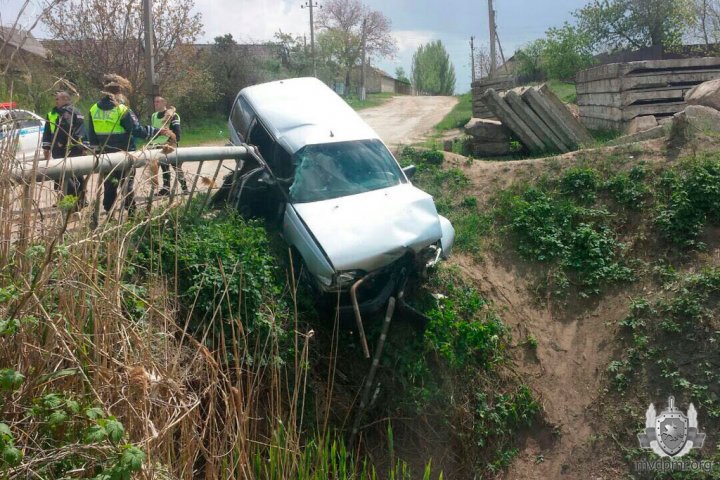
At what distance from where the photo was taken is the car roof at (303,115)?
7.84m

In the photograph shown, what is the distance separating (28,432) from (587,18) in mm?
21417

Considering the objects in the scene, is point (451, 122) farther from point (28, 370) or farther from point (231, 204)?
point (28, 370)

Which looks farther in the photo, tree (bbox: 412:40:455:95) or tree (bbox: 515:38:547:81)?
tree (bbox: 412:40:455:95)

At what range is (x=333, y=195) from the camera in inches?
286

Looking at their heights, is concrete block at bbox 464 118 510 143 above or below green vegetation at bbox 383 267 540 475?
above

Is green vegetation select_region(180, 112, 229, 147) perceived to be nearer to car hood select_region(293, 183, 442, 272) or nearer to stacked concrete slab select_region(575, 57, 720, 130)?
stacked concrete slab select_region(575, 57, 720, 130)

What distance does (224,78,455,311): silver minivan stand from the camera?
6.41 meters

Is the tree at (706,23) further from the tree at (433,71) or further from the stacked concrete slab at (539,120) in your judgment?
the tree at (433,71)

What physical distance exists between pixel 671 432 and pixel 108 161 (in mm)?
5919

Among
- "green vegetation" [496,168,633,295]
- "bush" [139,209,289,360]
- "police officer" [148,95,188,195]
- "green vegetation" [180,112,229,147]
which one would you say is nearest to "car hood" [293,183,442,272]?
"bush" [139,209,289,360]

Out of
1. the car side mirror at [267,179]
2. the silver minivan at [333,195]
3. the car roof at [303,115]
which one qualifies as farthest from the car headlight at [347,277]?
the car roof at [303,115]

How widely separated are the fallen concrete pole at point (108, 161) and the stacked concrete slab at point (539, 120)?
5445mm

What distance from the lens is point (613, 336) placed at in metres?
7.70

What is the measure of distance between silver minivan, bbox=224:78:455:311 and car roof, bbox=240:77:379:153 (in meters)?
0.01
